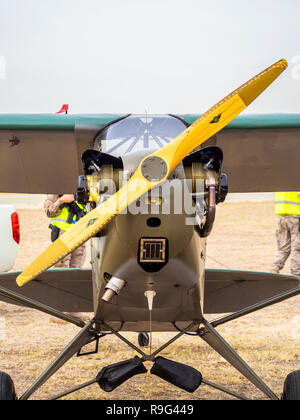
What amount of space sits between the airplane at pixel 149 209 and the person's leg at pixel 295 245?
3.37 meters

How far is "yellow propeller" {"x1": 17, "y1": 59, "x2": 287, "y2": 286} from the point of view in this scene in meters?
2.56

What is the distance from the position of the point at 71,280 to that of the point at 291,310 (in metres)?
3.77

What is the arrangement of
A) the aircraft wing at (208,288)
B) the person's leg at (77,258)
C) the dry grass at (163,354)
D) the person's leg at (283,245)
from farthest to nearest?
the person's leg at (283,245) → the person's leg at (77,258) → the aircraft wing at (208,288) → the dry grass at (163,354)

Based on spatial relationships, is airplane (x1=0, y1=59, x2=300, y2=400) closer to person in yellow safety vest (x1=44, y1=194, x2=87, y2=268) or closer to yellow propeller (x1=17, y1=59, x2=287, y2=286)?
yellow propeller (x1=17, y1=59, x2=287, y2=286)

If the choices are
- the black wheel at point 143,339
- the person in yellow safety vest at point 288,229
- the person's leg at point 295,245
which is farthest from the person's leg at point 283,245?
the black wheel at point 143,339

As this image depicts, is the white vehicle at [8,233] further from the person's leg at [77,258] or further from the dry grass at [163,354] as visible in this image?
the person's leg at [77,258]

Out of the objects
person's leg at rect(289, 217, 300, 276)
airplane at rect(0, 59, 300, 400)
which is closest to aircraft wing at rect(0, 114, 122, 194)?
airplane at rect(0, 59, 300, 400)

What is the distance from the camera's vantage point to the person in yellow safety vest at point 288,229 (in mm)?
8430

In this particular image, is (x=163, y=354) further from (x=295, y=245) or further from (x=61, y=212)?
(x=295, y=245)

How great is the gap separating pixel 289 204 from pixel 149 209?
6240 mm

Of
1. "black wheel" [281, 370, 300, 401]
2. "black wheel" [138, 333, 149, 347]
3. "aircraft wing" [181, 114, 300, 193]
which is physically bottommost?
"black wheel" [281, 370, 300, 401]

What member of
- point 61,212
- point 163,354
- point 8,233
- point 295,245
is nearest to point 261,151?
point 163,354

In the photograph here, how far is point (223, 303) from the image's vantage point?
472 cm

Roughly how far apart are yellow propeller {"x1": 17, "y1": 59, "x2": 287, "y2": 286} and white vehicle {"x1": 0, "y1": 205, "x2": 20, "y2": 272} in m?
4.59
